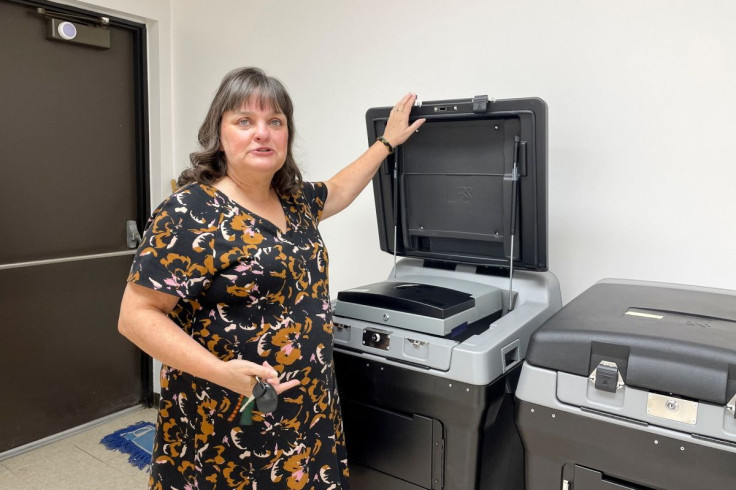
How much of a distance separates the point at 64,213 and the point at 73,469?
1.11 m

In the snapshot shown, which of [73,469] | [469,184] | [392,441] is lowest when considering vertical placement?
[73,469]

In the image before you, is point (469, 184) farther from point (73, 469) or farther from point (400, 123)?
point (73, 469)

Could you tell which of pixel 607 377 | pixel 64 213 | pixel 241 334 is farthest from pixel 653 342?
pixel 64 213

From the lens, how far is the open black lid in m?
1.46

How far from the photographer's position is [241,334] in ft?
4.09

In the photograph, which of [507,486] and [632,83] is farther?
[632,83]

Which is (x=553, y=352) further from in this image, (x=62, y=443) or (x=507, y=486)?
(x=62, y=443)

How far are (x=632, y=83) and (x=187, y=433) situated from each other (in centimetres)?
145

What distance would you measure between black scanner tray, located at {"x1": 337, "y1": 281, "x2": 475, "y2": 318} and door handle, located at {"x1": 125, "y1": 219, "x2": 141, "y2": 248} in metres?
1.71

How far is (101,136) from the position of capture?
9.04 ft

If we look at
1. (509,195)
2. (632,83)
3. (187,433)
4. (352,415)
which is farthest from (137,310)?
(632,83)

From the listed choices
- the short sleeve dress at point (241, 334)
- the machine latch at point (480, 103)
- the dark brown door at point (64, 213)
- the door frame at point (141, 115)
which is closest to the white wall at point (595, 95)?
the machine latch at point (480, 103)

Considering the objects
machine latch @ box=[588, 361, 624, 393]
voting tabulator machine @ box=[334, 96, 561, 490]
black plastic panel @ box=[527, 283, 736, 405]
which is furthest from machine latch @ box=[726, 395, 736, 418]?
voting tabulator machine @ box=[334, 96, 561, 490]

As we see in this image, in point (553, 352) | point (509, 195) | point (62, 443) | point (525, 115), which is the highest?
point (525, 115)
